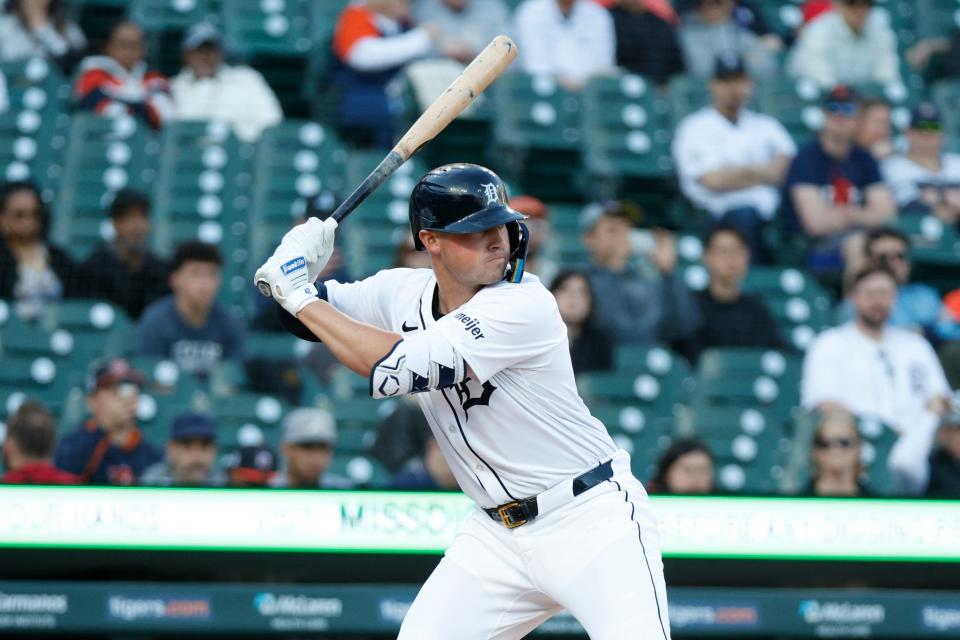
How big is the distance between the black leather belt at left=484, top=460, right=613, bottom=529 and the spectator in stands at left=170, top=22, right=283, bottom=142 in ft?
13.3

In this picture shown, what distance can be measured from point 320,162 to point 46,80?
1.41 metres

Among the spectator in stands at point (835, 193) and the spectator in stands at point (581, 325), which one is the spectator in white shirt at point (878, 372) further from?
the spectator in stands at point (581, 325)

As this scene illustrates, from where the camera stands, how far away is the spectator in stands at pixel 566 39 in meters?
7.63

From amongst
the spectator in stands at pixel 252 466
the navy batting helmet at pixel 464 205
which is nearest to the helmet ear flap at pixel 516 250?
the navy batting helmet at pixel 464 205

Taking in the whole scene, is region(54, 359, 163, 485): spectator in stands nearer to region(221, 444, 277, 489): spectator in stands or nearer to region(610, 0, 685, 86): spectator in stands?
region(221, 444, 277, 489): spectator in stands

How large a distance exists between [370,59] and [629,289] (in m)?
1.87

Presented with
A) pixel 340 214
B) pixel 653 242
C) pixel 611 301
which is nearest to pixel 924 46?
pixel 653 242

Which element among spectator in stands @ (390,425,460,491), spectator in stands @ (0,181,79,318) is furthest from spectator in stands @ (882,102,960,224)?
spectator in stands @ (0,181,79,318)

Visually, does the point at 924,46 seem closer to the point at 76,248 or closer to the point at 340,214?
the point at 76,248

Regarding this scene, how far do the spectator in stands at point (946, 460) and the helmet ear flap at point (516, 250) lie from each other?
3.20 metres

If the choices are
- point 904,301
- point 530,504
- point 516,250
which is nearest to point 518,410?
point 530,504

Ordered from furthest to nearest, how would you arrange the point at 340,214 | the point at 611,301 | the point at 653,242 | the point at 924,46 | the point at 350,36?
1. the point at 924,46
2. the point at 350,36
3. the point at 653,242
4. the point at 611,301
5. the point at 340,214

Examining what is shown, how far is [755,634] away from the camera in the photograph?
5590 millimetres

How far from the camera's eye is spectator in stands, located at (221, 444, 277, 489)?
544cm
